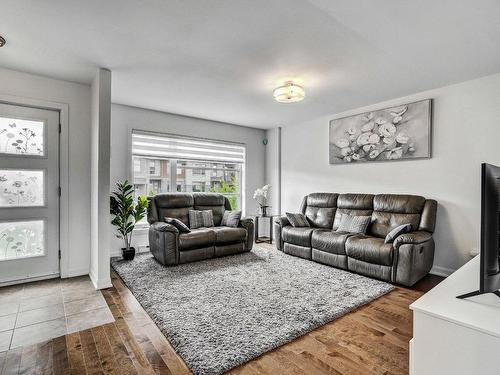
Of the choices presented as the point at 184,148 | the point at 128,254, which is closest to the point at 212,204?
the point at 184,148

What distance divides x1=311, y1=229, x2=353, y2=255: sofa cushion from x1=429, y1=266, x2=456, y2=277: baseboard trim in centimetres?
116

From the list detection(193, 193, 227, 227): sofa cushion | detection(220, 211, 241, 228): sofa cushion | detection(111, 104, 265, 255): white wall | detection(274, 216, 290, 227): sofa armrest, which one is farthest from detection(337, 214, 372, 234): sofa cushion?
detection(111, 104, 265, 255): white wall

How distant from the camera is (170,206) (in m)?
4.36

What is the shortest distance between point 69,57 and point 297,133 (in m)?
3.94

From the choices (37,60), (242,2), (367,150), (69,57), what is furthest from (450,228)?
(37,60)

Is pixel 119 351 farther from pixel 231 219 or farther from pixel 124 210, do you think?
pixel 231 219

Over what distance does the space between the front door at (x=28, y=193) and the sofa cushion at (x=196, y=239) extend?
1.54 m

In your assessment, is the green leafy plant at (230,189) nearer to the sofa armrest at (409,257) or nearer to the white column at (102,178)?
the white column at (102,178)

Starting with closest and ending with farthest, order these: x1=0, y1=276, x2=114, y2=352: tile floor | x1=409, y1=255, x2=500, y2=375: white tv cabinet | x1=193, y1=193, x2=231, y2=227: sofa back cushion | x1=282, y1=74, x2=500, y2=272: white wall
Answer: x1=409, y1=255, x2=500, y2=375: white tv cabinet < x1=0, y1=276, x2=114, y2=352: tile floor < x1=282, y1=74, x2=500, y2=272: white wall < x1=193, y1=193, x2=231, y2=227: sofa back cushion

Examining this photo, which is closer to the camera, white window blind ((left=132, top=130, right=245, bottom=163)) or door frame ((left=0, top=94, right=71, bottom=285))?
door frame ((left=0, top=94, right=71, bottom=285))

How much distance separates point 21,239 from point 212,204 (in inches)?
104

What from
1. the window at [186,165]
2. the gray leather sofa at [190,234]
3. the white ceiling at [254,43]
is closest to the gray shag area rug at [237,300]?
the gray leather sofa at [190,234]

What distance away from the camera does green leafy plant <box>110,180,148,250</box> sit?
3869 millimetres

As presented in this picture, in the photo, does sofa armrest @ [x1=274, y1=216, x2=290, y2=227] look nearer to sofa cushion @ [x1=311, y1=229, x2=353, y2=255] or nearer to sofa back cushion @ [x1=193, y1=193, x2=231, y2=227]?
sofa cushion @ [x1=311, y1=229, x2=353, y2=255]
